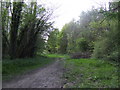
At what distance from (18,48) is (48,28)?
4.11 meters

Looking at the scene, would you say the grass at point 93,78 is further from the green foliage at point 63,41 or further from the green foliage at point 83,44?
the green foliage at point 63,41

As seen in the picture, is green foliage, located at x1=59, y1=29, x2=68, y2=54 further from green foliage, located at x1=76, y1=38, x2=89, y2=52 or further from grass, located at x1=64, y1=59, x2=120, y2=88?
grass, located at x1=64, y1=59, x2=120, y2=88

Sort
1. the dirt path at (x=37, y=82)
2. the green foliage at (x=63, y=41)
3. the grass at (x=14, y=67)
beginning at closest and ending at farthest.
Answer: the dirt path at (x=37, y=82), the grass at (x=14, y=67), the green foliage at (x=63, y=41)

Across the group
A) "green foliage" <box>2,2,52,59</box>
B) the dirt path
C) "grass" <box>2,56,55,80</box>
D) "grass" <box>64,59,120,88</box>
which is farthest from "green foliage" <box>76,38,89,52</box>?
the dirt path

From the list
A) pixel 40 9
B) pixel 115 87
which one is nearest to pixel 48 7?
pixel 40 9

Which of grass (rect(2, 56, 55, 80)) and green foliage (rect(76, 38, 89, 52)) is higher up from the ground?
green foliage (rect(76, 38, 89, 52))

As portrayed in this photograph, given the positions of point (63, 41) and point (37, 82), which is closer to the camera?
point (37, 82)

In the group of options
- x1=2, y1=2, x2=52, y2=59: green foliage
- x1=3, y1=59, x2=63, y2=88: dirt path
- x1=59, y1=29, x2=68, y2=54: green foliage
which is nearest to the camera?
x1=3, y1=59, x2=63, y2=88: dirt path

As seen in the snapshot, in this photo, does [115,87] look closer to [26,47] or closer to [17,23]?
[17,23]

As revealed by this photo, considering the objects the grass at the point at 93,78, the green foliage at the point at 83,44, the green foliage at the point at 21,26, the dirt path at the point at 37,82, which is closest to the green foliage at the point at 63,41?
the green foliage at the point at 83,44

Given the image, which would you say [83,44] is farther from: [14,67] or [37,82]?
[37,82]

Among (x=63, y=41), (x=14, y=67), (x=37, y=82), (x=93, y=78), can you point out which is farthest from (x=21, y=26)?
(x=63, y=41)

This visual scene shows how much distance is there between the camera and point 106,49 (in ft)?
31.7

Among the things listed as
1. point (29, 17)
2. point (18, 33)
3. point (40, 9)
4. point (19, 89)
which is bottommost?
point (19, 89)
